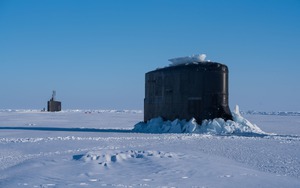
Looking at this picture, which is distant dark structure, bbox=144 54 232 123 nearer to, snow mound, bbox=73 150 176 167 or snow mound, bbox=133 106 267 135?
snow mound, bbox=133 106 267 135

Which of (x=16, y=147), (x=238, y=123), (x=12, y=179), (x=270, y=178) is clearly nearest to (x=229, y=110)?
(x=238, y=123)

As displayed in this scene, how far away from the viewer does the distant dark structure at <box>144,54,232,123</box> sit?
16.1m

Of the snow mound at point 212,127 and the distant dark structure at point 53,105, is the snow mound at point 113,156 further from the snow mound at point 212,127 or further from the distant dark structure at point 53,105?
the distant dark structure at point 53,105

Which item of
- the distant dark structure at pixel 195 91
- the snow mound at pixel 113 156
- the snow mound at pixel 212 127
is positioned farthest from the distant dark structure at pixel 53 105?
the snow mound at pixel 113 156

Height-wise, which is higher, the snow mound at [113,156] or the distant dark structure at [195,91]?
the distant dark structure at [195,91]

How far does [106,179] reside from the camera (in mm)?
5672

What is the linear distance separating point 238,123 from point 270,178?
1042 cm

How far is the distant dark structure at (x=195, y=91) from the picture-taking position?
52.7 feet

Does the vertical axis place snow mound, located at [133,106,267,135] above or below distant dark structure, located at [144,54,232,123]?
below

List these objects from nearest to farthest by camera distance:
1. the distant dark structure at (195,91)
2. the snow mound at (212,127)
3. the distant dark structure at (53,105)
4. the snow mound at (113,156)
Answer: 1. the snow mound at (113,156)
2. the snow mound at (212,127)
3. the distant dark structure at (195,91)
4. the distant dark structure at (53,105)

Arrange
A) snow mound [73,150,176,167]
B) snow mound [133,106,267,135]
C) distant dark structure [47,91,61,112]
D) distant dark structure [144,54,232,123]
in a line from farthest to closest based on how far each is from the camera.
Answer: distant dark structure [47,91,61,112] < distant dark structure [144,54,232,123] < snow mound [133,106,267,135] < snow mound [73,150,176,167]

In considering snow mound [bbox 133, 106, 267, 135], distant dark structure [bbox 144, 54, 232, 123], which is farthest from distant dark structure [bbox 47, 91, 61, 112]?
snow mound [bbox 133, 106, 267, 135]

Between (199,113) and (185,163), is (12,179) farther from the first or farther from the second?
(199,113)

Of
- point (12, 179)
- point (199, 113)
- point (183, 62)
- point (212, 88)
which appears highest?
point (183, 62)
